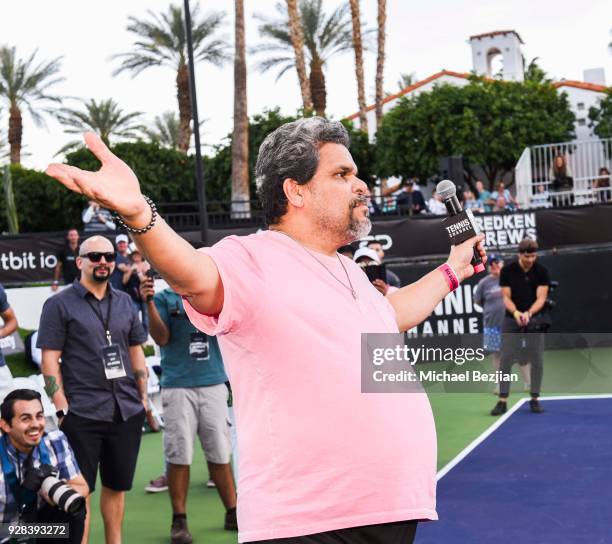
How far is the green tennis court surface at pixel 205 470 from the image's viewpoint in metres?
5.69

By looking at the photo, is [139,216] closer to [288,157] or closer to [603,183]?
[288,157]

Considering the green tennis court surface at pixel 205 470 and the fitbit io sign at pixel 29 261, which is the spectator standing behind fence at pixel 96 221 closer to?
the fitbit io sign at pixel 29 261

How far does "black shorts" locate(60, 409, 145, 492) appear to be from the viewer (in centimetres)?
602

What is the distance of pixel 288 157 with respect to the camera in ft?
9.02

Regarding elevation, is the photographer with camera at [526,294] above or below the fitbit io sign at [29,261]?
below

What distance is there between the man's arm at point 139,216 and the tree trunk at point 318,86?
3988 cm

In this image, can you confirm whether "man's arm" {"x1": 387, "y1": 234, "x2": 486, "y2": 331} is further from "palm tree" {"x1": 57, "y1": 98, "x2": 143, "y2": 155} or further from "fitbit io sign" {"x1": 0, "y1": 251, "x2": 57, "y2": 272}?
"palm tree" {"x1": 57, "y1": 98, "x2": 143, "y2": 155}

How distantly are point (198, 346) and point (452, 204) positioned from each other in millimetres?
4003

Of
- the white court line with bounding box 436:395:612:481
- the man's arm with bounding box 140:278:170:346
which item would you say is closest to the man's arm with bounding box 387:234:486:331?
the man's arm with bounding box 140:278:170:346

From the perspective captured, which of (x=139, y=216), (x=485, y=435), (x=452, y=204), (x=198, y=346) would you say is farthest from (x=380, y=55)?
(x=139, y=216)

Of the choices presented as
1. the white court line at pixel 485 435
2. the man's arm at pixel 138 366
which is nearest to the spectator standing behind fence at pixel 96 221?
the white court line at pixel 485 435

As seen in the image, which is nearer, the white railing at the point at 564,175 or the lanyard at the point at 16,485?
the lanyard at the point at 16,485

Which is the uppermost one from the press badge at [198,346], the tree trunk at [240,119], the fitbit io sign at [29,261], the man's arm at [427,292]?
the tree trunk at [240,119]

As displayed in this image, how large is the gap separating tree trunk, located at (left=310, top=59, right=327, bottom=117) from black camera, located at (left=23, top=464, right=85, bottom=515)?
37273mm
